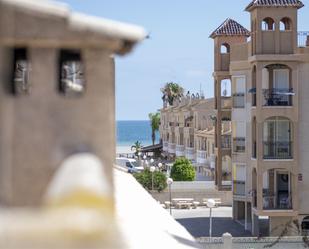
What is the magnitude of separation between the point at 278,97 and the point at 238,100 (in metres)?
5.19

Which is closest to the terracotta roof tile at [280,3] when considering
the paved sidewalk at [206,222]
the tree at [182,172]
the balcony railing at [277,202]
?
the balcony railing at [277,202]

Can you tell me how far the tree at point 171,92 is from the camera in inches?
4421

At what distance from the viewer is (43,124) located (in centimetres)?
359

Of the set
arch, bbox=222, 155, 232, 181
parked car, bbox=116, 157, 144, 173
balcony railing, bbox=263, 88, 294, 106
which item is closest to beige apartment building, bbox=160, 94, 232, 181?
parked car, bbox=116, 157, 144, 173

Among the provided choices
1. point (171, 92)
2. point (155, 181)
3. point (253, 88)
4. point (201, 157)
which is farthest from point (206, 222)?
point (171, 92)

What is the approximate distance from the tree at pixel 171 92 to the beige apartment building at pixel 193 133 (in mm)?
10729

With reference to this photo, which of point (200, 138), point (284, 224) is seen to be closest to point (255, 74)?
point (284, 224)

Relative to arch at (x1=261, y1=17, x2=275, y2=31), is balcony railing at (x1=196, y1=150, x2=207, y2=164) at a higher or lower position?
lower

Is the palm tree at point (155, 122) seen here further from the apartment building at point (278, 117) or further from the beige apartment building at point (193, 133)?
the apartment building at point (278, 117)

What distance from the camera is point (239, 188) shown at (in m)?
41.3

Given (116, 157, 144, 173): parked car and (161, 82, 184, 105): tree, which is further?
(161, 82, 184, 105): tree

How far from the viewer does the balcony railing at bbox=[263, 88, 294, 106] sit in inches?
1416

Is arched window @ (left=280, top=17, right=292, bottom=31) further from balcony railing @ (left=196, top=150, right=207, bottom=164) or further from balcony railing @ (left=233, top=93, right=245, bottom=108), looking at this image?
balcony railing @ (left=196, top=150, right=207, bottom=164)

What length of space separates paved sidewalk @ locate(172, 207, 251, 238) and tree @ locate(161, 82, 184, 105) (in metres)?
62.6
